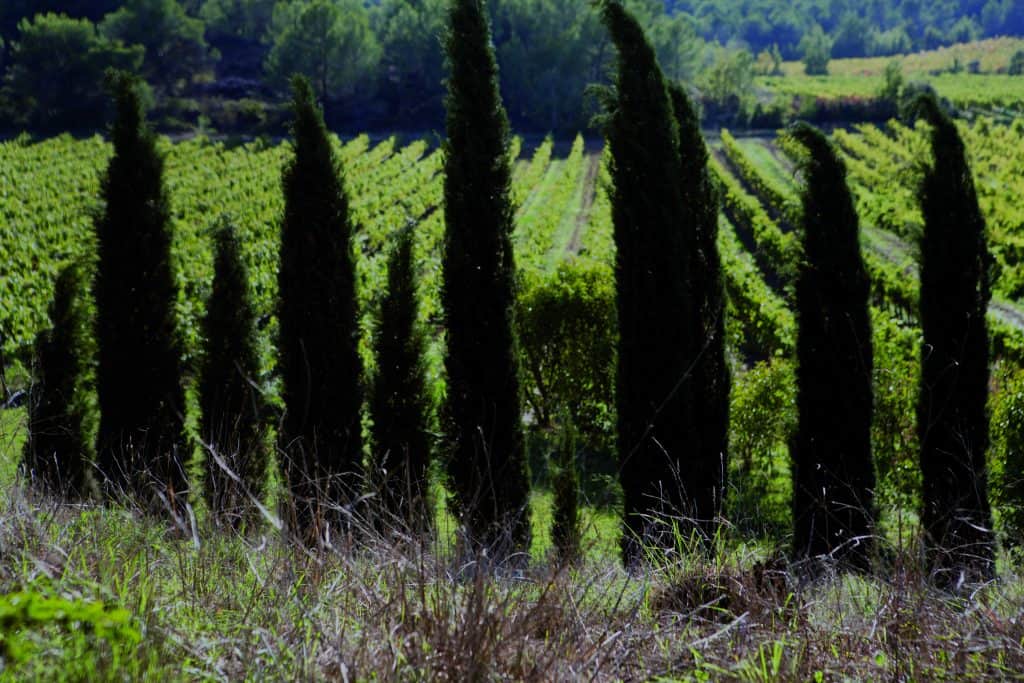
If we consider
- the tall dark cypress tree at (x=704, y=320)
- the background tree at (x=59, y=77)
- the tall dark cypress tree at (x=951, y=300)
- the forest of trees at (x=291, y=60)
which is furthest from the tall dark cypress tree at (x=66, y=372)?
the background tree at (x=59, y=77)

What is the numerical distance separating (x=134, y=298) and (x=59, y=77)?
62.9 meters

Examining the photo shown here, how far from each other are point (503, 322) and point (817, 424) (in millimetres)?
3888

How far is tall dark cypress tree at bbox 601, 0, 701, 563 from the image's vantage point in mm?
10992

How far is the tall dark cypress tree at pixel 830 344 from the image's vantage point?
11297 mm

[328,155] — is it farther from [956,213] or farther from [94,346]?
[956,213]

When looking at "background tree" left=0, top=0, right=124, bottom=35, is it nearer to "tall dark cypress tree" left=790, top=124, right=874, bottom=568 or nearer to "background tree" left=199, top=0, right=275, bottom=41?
"background tree" left=199, top=0, right=275, bottom=41

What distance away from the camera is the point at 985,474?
33.1 feet

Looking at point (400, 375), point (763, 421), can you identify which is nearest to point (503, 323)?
point (400, 375)

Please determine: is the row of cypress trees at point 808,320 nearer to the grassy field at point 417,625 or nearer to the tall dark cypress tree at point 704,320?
the tall dark cypress tree at point 704,320

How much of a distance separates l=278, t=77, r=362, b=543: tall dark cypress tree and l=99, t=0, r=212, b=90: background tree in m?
72.0

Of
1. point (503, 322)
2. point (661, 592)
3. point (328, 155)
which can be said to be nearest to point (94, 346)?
point (328, 155)

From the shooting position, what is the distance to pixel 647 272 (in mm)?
11273

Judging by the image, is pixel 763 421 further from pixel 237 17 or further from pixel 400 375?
pixel 237 17

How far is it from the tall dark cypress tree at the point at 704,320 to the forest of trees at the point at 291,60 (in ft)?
184
